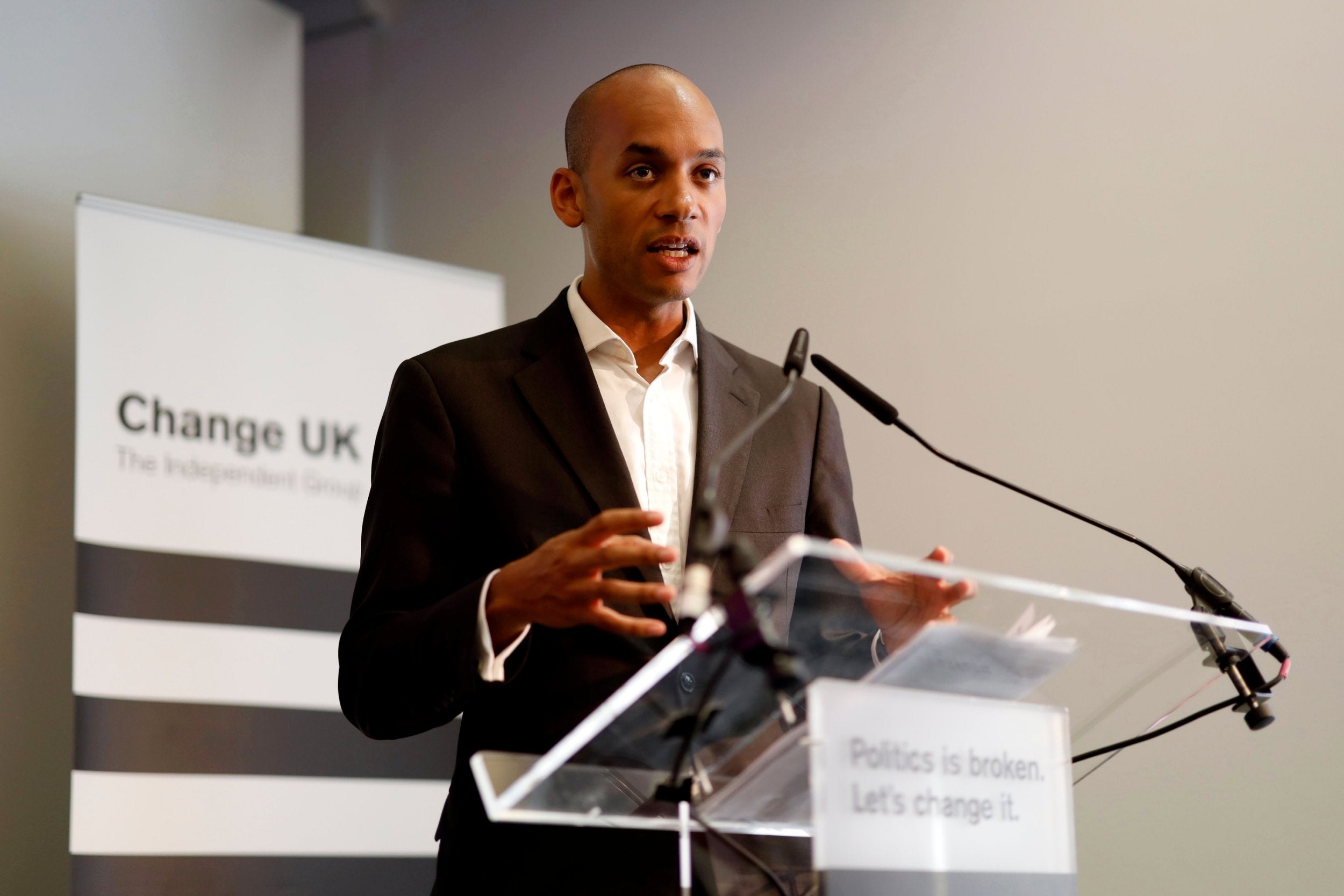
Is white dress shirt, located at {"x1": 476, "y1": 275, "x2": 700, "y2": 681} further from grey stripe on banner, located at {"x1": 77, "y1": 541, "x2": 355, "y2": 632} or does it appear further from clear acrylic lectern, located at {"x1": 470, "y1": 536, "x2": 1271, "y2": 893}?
grey stripe on banner, located at {"x1": 77, "y1": 541, "x2": 355, "y2": 632}

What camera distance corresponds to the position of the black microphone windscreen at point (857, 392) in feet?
5.00

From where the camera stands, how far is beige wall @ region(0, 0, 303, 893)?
3283 millimetres

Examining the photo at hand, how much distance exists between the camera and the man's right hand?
1.14 m

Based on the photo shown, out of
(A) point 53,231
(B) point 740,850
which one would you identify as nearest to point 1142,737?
(B) point 740,850

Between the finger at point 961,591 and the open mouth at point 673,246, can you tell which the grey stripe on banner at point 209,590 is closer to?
the open mouth at point 673,246

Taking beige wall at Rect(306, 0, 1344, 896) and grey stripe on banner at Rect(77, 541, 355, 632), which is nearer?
beige wall at Rect(306, 0, 1344, 896)

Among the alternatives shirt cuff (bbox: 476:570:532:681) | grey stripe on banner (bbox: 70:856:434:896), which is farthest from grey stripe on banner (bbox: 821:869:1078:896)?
grey stripe on banner (bbox: 70:856:434:896)

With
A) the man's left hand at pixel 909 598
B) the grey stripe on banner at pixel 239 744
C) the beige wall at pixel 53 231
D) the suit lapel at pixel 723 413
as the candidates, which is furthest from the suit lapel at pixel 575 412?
the beige wall at pixel 53 231

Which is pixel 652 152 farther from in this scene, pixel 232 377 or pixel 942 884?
pixel 232 377

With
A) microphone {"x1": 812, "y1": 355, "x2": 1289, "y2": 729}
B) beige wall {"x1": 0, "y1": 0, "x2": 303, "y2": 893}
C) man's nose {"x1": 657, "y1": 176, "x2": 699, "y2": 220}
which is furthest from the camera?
Answer: beige wall {"x1": 0, "y1": 0, "x2": 303, "y2": 893}

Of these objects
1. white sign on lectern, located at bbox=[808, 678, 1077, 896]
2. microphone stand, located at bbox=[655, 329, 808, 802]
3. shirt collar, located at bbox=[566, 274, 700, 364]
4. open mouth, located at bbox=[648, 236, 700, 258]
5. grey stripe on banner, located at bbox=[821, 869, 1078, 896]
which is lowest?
grey stripe on banner, located at bbox=[821, 869, 1078, 896]

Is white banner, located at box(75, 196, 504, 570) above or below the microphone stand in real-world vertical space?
above

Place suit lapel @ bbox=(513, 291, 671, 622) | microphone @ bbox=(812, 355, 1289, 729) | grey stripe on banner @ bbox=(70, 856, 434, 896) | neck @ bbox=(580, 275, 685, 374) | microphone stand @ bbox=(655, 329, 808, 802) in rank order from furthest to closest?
grey stripe on banner @ bbox=(70, 856, 434, 896) → neck @ bbox=(580, 275, 685, 374) → suit lapel @ bbox=(513, 291, 671, 622) → microphone @ bbox=(812, 355, 1289, 729) → microphone stand @ bbox=(655, 329, 808, 802)

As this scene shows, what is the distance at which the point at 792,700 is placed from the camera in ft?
3.57
